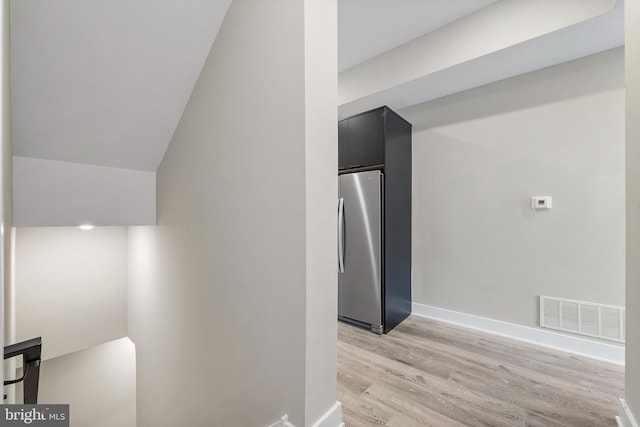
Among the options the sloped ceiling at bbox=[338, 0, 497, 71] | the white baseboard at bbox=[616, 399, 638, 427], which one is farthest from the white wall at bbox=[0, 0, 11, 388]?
the white baseboard at bbox=[616, 399, 638, 427]

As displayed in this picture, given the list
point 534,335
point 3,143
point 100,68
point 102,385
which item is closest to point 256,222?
point 3,143

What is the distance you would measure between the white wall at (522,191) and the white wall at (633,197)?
1.14m

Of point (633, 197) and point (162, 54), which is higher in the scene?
point (162, 54)

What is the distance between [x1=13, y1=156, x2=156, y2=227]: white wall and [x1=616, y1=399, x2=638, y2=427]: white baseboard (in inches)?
128

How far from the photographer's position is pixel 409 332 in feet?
8.71

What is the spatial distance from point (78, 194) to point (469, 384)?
3126mm

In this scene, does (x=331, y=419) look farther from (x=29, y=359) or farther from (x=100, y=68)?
(x=100, y=68)

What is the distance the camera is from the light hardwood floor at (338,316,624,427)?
1566mm

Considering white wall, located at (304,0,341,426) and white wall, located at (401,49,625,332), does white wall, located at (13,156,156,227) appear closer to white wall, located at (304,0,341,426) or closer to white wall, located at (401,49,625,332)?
white wall, located at (304,0,341,426)

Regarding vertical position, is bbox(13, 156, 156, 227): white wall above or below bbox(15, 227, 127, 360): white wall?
above

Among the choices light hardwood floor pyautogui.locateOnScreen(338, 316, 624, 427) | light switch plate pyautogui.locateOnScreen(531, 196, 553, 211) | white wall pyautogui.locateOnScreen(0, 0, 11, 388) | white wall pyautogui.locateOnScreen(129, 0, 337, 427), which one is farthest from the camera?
light switch plate pyautogui.locateOnScreen(531, 196, 553, 211)

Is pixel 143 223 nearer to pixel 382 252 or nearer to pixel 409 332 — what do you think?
pixel 382 252

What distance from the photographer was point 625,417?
4.38ft

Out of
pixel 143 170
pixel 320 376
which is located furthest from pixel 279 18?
pixel 143 170
